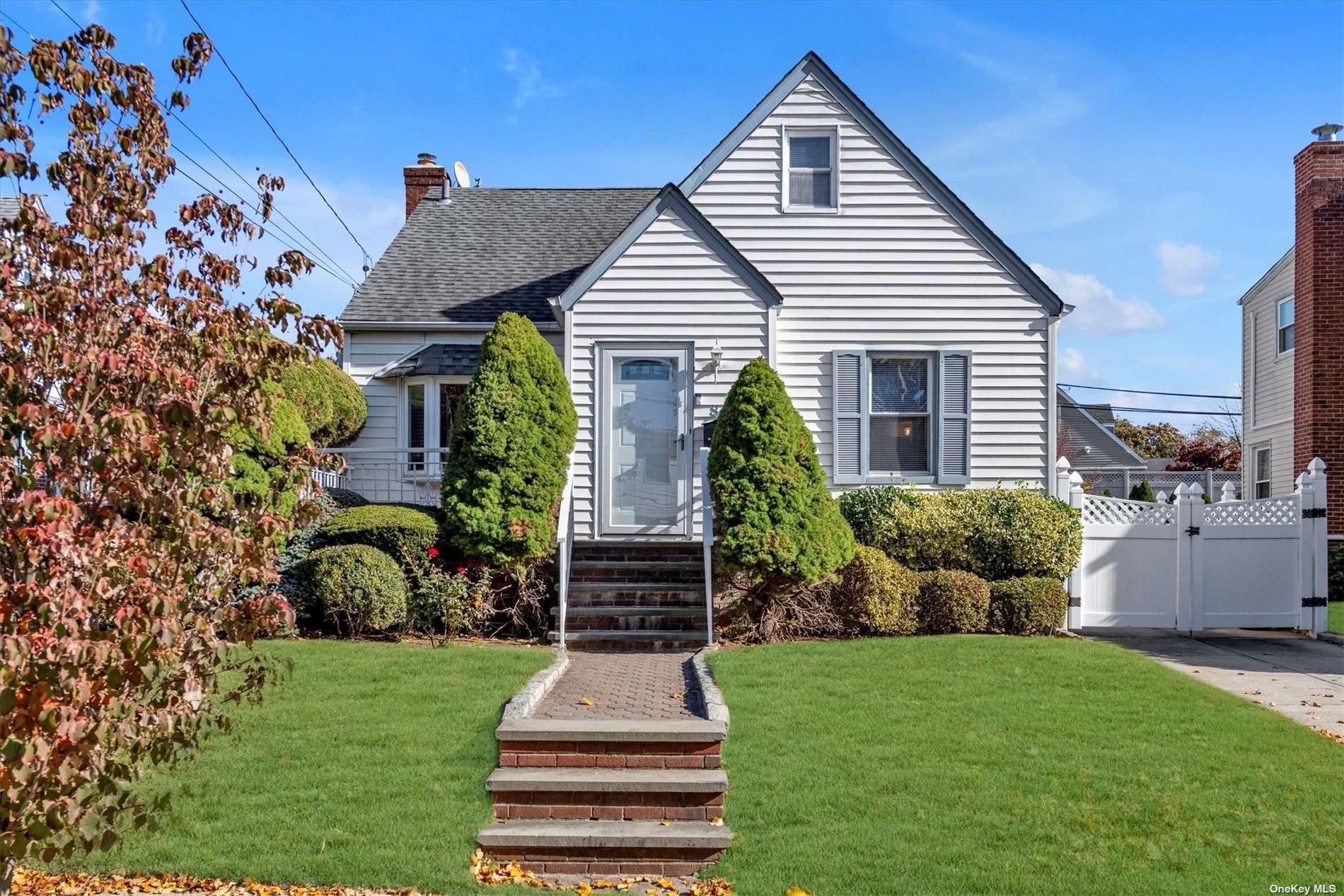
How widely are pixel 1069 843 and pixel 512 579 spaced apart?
21.7 ft

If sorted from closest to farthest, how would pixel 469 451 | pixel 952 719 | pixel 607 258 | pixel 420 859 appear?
pixel 420 859
pixel 952 719
pixel 469 451
pixel 607 258

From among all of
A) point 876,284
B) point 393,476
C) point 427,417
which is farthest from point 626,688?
point 427,417

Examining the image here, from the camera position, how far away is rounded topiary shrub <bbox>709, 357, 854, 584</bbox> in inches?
408

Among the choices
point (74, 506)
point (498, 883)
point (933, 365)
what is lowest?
point (498, 883)

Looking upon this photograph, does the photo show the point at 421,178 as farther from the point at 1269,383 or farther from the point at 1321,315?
the point at 1269,383

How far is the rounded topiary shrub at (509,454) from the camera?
1070cm

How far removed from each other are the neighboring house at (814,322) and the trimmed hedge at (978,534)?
1000mm

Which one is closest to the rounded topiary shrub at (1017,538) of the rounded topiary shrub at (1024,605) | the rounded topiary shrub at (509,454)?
the rounded topiary shrub at (1024,605)

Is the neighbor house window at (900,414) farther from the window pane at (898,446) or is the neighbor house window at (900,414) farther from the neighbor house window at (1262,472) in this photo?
the neighbor house window at (1262,472)

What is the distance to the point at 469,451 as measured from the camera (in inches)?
431

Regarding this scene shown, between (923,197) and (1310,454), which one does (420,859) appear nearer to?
(923,197)

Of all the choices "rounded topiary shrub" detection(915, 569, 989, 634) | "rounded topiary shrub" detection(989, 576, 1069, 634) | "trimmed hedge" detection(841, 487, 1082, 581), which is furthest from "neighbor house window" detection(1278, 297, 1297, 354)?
"rounded topiary shrub" detection(915, 569, 989, 634)

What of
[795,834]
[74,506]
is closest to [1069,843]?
[795,834]

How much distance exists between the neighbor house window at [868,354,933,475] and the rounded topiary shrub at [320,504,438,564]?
5.49 m
